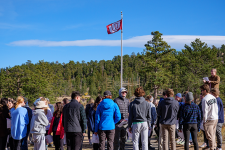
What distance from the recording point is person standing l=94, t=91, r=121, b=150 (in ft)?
17.6

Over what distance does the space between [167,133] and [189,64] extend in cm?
3628

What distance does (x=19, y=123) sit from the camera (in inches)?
213

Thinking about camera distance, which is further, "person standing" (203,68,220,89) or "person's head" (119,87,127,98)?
"person standing" (203,68,220,89)

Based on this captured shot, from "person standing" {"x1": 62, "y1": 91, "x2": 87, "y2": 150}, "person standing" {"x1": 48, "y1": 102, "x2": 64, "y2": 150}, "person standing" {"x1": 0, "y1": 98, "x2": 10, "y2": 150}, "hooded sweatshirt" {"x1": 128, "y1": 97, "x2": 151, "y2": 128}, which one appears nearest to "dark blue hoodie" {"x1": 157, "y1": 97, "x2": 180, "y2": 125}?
"hooded sweatshirt" {"x1": 128, "y1": 97, "x2": 151, "y2": 128}

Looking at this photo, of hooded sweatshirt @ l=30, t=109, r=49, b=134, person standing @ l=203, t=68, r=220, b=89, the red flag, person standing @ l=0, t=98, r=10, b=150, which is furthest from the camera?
the red flag

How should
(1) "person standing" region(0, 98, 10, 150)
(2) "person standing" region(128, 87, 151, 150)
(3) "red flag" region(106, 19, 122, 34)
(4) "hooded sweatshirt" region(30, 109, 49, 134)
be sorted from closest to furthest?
(4) "hooded sweatshirt" region(30, 109, 49, 134)
(2) "person standing" region(128, 87, 151, 150)
(1) "person standing" region(0, 98, 10, 150)
(3) "red flag" region(106, 19, 122, 34)

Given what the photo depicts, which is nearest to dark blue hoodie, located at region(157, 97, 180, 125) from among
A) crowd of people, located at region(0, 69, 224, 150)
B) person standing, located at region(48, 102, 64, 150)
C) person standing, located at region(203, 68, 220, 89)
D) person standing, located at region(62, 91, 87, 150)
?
crowd of people, located at region(0, 69, 224, 150)

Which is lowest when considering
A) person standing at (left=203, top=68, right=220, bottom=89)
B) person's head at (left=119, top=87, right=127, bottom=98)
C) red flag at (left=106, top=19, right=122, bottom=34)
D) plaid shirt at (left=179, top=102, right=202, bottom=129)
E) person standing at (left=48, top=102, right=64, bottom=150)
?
person standing at (left=48, top=102, right=64, bottom=150)

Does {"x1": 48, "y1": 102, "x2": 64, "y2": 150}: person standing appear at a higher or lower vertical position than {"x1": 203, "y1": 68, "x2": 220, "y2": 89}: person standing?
lower

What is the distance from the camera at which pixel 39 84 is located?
35.0 meters

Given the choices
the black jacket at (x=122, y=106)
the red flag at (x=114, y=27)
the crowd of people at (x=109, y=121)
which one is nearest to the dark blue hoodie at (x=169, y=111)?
the crowd of people at (x=109, y=121)

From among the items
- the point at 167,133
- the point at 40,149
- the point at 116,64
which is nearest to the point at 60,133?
the point at 40,149

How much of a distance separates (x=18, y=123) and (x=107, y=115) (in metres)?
2.41

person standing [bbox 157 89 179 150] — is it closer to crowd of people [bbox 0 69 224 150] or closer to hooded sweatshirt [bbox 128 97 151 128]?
crowd of people [bbox 0 69 224 150]
